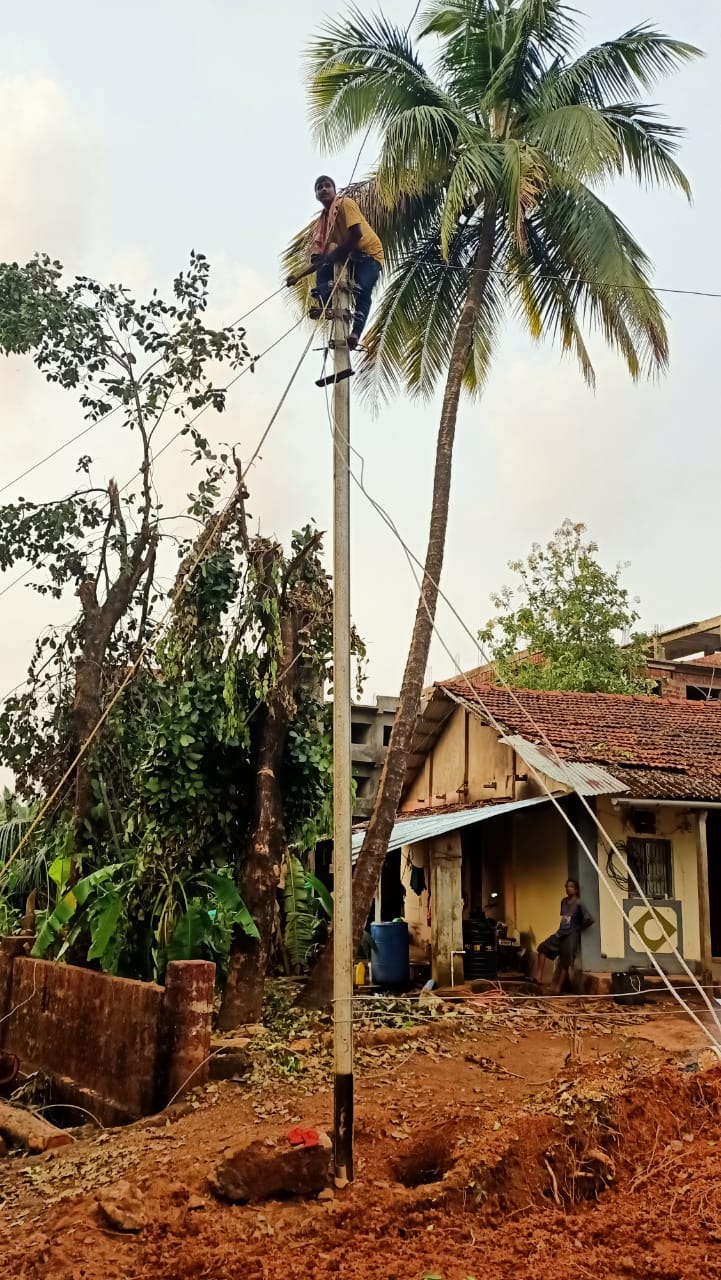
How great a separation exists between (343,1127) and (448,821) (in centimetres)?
802

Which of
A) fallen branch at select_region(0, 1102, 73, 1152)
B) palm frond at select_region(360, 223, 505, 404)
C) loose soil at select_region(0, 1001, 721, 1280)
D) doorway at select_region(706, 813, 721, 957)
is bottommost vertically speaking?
fallen branch at select_region(0, 1102, 73, 1152)

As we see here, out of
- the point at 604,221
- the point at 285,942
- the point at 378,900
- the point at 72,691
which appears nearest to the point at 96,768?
the point at 72,691

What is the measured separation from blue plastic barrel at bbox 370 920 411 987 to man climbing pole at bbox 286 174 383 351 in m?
8.92

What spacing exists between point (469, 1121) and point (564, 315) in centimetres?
1011

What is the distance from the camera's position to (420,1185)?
6.02 m

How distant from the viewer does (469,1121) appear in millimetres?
6656

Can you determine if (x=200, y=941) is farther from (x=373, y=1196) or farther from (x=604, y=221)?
(x=604, y=221)

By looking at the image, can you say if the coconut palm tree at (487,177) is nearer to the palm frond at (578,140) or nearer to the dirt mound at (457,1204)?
the palm frond at (578,140)

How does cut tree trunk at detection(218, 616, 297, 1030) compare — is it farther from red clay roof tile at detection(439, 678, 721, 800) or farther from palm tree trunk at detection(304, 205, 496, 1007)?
red clay roof tile at detection(439, 678, 721, 800)

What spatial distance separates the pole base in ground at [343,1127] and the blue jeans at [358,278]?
16.1 feet

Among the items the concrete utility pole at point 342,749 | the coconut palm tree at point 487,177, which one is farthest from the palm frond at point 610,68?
the concrete utility pole at point 342,749

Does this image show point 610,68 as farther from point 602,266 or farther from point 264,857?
point 264,857

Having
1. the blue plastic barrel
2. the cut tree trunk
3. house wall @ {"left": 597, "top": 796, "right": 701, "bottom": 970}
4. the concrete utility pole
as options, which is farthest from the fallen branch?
house wall @ {"left": 597, "top": 796, "right": 701, "bottom": 970}

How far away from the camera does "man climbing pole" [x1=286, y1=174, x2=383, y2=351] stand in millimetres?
6988
